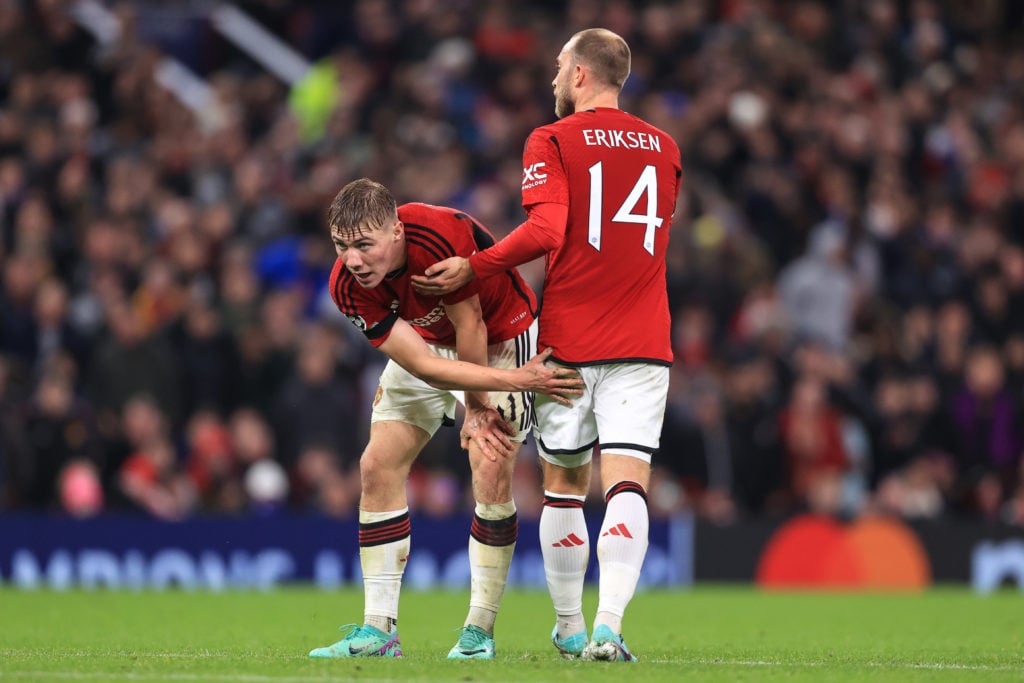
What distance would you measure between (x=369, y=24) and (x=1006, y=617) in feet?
35.9

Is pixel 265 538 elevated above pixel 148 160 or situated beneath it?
situated beneath

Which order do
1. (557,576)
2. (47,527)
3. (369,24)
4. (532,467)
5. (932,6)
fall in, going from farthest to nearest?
1. (932,6)
2. (369,24)
3. (532,467)
4. (47,527)
5. (557,576)

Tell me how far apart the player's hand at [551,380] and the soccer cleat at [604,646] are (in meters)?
1.00

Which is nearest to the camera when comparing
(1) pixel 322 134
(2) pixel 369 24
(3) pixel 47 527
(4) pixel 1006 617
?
(4) pixel 1006 617

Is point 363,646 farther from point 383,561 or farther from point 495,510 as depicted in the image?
point 495,510

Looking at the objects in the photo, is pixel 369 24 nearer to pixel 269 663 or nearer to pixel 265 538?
pixel 265 538

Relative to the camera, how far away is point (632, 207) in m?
7.38

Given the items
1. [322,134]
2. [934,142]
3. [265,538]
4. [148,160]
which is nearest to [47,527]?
[265,538]

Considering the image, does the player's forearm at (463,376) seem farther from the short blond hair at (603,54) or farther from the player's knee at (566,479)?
the short blond hair at (603,54)

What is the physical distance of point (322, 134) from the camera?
1828cm

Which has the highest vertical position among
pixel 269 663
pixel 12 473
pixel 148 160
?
pixel 148 160

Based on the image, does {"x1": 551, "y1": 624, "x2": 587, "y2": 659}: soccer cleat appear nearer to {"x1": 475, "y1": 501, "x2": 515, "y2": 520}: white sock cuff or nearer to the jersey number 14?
Result: {"x1": 475, "y1": 501, "x2": 515, "y2": 520}: white sock cuff

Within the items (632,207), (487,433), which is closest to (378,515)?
(487,433)

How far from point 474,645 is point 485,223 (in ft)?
28.4
